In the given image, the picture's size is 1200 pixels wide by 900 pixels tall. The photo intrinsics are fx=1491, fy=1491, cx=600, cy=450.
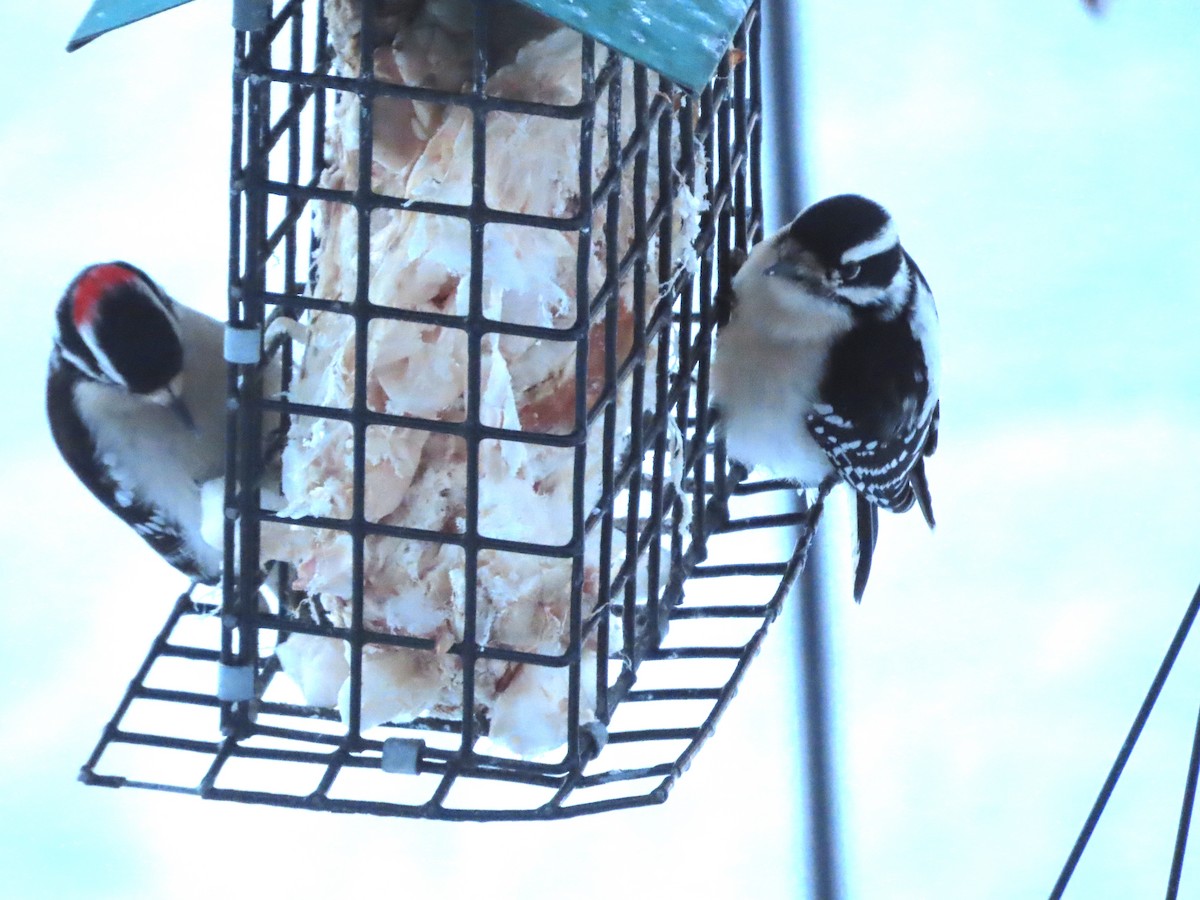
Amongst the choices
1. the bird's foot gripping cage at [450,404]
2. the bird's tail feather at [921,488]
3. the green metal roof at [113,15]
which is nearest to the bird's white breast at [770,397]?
the bird's tail feather at [921,488]

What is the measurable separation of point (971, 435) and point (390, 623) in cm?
200

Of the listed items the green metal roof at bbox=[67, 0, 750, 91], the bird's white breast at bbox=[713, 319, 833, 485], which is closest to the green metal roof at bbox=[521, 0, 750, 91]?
the green metal roof at bbox=[67, 0, 750, 91]

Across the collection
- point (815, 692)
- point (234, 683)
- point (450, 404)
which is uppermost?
point (450, 404)

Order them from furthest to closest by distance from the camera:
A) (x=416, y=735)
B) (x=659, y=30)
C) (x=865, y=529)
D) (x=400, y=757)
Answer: (x=865, y=529)
(x=416, y=735)
(x=400, y=757)
(x=659, y=30)

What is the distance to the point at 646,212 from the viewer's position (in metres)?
1.35

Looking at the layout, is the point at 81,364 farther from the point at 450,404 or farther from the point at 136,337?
the point at 450,404

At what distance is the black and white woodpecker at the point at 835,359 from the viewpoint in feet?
5.87

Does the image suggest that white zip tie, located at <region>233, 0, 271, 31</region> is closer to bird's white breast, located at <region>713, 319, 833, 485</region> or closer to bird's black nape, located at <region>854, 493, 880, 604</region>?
bird's white breast, located at <region>713, 319, 833, 485</region>

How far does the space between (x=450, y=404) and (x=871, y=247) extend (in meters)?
0.75

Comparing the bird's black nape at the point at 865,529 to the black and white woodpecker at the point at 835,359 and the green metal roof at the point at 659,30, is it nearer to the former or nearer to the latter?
the black and white woodpecker at the point at 835,359

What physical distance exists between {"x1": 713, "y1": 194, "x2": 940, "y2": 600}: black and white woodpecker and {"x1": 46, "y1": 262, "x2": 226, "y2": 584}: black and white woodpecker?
650mm

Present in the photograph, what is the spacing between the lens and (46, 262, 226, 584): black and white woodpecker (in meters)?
1.75

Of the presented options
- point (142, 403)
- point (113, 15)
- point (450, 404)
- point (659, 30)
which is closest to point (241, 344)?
point (450, 404)

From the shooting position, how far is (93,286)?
1.76 meters
